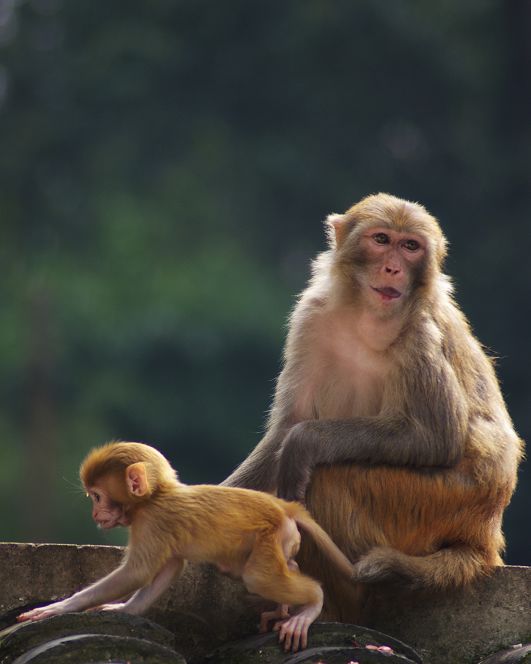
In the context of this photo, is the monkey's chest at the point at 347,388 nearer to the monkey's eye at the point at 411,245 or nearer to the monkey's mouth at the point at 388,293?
the monkey's mouth at the point at 388,293

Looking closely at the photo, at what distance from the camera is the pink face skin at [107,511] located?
5375 mm

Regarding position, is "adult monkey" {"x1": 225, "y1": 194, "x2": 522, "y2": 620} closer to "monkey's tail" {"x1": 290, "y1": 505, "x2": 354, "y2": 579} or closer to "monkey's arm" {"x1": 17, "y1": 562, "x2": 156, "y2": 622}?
"monkey's tail" {"x1": 290, "y1": 505, "x2": 354, "y2": 579}

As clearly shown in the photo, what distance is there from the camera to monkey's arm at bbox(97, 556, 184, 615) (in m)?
5.21

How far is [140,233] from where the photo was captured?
2598cm

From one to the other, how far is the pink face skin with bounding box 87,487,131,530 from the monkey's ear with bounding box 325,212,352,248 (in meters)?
1.75

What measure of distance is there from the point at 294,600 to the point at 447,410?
1.24m

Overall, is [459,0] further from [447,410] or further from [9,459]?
[447,410]

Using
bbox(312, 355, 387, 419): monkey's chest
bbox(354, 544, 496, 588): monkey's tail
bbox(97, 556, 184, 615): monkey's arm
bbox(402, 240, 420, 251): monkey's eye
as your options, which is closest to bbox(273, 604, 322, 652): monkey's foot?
bbox(97, 556, 184, 615): monkey's arm

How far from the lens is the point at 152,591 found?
207 inches

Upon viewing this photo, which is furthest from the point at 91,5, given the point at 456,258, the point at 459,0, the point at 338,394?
the point at 338,394

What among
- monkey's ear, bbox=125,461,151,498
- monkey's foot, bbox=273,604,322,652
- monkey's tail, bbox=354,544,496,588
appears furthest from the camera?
monkey's tail, bbox=354,544,496,588

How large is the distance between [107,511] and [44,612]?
48cm

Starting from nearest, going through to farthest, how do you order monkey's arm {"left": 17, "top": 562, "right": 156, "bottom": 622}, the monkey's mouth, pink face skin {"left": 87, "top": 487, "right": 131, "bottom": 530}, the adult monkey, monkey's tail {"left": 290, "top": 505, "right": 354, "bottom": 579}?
monkey's arm {"left": 17, "top": 562, "right": 156, "bottom": 622} → pink face skin {"left": 87, "top": 487, "right": 131, "bottom": 530} → monkey's tail {"left": 290, "top": 505, "right": 354, "bottom": 579} → the adult monkey → the monkey's mouth

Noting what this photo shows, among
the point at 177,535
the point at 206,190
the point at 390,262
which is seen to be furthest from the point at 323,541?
the point at 206,190
